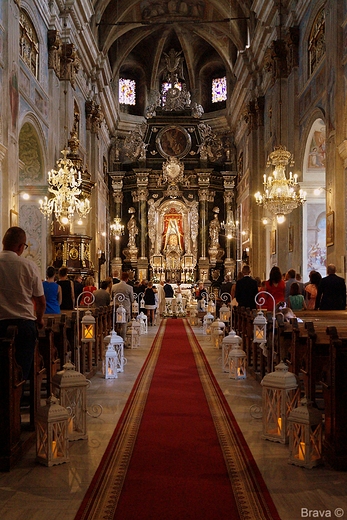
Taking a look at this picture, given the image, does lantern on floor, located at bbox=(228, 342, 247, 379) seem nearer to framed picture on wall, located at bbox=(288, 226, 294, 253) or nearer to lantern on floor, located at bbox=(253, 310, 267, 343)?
lantern on floor, located at bbox=(253, 310, 267, 343)

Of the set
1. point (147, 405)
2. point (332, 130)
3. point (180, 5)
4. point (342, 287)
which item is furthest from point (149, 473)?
point (180, 5)

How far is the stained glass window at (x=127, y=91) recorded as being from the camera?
3447cm

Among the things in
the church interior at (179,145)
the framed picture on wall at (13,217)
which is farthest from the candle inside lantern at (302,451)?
the framed picture on wall at (13,217)

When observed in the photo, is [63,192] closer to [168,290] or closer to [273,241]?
[273,241]

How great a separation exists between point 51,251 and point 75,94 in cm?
703

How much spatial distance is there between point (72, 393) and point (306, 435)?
205 cm

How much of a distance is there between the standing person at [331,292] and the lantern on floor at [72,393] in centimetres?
570

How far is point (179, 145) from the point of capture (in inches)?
1272

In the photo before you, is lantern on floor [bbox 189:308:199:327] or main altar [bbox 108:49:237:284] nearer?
lantern on floor [bbox 189:308:199:327]

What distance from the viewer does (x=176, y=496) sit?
3.77 meters

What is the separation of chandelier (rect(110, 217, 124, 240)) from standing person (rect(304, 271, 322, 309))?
782 inches

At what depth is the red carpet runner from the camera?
11.6ft

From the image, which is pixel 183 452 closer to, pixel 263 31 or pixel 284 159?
pixel 284 159

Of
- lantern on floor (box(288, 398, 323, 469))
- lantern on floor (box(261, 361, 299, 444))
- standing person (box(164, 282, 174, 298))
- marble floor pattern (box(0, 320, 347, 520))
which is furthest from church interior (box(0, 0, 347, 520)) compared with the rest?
standing person (box(164, 282, 174, 298))
